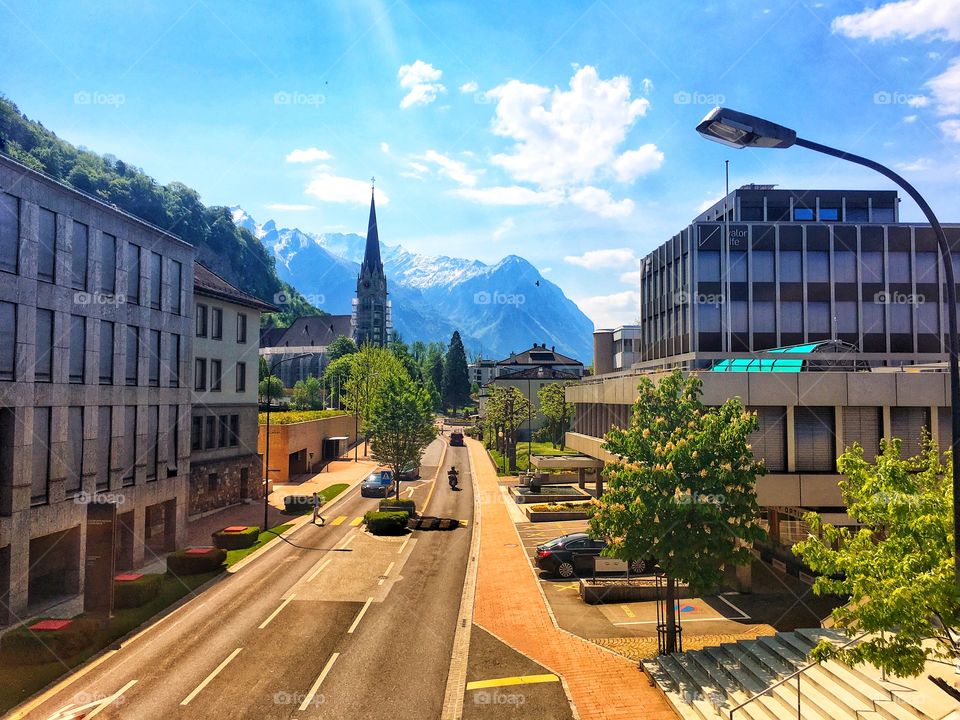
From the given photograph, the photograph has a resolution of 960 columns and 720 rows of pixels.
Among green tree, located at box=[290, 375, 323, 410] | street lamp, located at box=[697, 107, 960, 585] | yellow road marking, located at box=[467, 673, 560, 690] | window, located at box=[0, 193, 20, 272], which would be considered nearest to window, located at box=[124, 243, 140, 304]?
window, located at box=[0, 193, 20, 272]

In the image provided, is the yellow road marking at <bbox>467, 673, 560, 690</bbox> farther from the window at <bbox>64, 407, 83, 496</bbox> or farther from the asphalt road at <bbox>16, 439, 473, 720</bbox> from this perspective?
the window at <bbox>64, 407, 83, 496</bbox>

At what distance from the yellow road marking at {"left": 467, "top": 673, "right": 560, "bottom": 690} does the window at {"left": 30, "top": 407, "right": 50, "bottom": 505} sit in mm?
17178

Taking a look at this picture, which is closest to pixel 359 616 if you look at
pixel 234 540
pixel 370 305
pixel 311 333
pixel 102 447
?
pixel 234 540

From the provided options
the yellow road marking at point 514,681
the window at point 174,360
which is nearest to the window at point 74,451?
the window at point 174,360

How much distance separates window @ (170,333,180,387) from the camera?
30.7m

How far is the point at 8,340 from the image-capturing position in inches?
795

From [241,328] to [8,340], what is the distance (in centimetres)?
2125

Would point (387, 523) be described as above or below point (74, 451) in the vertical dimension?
below

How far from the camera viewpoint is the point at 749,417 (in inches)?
651

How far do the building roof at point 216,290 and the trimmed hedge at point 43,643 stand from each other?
21657 mm

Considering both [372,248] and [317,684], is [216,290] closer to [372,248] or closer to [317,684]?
[317,684]

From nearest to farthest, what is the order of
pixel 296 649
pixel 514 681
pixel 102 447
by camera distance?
pixel 514 681, pixel 296 649, pixel 102 447

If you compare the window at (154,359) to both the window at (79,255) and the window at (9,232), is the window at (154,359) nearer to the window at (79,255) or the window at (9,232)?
the window at (79,255)

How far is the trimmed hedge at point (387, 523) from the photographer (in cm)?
3216
